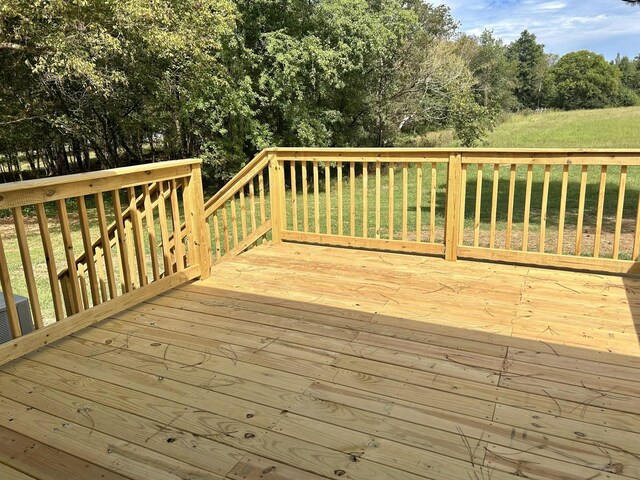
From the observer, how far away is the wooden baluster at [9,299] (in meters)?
2.39

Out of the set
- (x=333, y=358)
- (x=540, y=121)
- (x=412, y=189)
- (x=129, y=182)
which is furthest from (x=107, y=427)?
(x=540, y=121)

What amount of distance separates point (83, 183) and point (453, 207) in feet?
9.29

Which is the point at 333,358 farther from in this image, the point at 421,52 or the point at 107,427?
the point at 421,52

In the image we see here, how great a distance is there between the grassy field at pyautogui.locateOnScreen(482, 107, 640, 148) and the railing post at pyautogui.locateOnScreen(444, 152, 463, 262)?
12.0 m

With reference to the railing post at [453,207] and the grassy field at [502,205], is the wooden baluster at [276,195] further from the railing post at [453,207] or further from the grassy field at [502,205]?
the railing post at [453,207]

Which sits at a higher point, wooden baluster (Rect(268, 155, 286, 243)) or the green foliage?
the green foliage

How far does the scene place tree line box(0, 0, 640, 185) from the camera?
8.21 m

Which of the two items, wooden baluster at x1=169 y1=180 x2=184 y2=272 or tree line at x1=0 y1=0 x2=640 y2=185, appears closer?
wooden baluster at x1=169 y1=180 x2=184 y2=272

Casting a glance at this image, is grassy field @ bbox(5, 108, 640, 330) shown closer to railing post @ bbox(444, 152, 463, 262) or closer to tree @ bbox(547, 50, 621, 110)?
railing post @ bbox(444, 152, 463, 262)

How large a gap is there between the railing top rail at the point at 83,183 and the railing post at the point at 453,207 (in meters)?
2.07

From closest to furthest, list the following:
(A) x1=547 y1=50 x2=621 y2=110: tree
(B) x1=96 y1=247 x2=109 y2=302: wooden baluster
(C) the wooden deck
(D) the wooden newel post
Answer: (C) the wooden deck
(B) x1=96 y1=247 x2=109 y2=302: wooden baluster
(D) the wooden newel post
(A) x1=547 y1=50 x2=621 y2=110: tree

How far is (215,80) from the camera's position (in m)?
10.4

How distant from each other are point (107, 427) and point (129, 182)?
5.45ft

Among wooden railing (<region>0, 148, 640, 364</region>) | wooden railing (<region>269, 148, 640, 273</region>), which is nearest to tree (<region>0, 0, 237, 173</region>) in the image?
wooden railing (<region>0, 148, 640, 364</region>)
